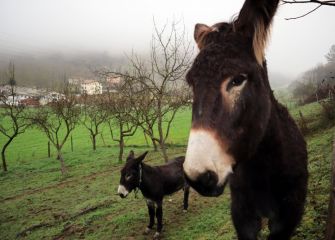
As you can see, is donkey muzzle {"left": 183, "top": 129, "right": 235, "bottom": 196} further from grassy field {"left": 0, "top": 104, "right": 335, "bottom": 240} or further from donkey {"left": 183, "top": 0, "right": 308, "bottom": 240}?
grassy field {"left": 0, "top": 104, "right": 335, "bottom": 240}

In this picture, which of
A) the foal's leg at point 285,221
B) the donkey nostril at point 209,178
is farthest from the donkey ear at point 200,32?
the foal's leg at point 285,221

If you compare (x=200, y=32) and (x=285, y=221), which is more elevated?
(x=200, y=32)

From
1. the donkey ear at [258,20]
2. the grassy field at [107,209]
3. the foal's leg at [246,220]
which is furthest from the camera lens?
the grassy field at [107,209]

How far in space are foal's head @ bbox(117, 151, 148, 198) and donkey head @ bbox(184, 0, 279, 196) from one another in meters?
6.78

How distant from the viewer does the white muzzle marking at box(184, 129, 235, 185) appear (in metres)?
1.73

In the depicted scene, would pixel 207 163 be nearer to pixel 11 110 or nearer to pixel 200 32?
pixel 200 32

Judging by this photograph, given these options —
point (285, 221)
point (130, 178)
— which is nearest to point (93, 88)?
point (130, 178)

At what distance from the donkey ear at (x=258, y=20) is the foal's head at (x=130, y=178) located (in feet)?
22.8

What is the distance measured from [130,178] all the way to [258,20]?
23.1 feet

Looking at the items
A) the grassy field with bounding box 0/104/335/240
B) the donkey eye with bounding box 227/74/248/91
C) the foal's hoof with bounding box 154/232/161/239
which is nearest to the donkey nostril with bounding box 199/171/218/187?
the donkey eye with bounding box 227/74/248/91

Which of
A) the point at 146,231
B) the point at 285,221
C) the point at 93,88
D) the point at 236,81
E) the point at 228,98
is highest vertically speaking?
the point at 93,88

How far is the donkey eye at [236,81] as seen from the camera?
199 centimetres

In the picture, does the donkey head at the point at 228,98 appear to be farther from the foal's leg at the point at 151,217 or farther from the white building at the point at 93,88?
the white building at the point at 93,88

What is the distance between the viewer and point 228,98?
1.98 meters
